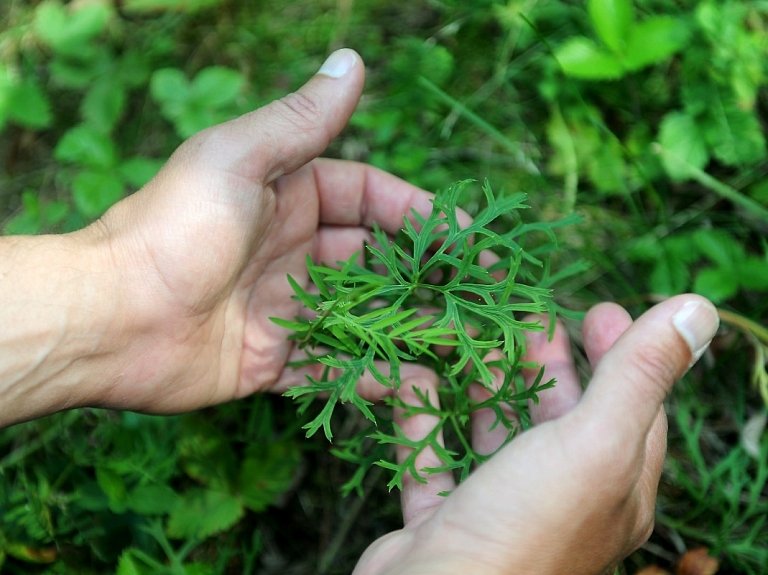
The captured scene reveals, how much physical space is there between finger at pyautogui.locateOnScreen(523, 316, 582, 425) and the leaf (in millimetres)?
1051

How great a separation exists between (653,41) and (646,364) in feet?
5.52

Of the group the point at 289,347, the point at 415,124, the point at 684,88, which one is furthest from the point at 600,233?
the point at 289,347

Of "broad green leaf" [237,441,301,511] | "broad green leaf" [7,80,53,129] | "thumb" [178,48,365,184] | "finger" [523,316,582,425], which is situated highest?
"thumb" [178,48,365,184]

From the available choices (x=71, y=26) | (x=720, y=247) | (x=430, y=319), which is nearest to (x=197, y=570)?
(x=430, y=319)

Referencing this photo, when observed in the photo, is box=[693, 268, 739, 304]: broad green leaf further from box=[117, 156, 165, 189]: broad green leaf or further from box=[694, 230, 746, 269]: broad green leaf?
box=[117, 156, 165, 189]: broad green leaf

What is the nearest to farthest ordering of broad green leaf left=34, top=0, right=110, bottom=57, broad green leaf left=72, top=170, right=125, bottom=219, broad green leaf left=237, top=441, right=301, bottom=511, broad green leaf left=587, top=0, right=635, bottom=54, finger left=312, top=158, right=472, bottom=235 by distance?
broad green leaf left=237, top=441, right=301, bottom=511 → finger left=312, top=158, right=472, bottom=235 → broad green leaf left=587, top=0, right=635, bottom=54 → broad green leaf left=72, top=170, right=125, bottom=219 → broad green leaf left=34, top=0, right=110, bottom=57

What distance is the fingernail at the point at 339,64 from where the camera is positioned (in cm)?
218

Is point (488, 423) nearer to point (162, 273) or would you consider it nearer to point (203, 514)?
point (203, 514)

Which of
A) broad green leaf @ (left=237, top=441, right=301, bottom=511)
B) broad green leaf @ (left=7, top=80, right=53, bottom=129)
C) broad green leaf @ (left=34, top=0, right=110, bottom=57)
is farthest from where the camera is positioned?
broad green leaf @ (left=34, top=0, right=110, bottom=57)

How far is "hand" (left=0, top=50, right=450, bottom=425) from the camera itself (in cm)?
197

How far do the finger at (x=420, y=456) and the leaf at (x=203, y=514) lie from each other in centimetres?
59

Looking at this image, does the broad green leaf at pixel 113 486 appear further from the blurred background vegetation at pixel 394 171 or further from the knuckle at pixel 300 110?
the knuckle at pixel 300 110

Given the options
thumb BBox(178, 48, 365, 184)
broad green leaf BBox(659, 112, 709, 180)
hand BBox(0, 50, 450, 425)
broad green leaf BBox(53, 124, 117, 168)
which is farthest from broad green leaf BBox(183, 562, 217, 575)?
broad green leaf BBox(659, 112, 709, 180)

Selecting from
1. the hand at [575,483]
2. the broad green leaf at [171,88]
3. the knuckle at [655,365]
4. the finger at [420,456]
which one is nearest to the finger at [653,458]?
the hand at [575,483]
